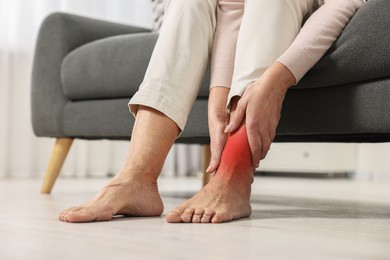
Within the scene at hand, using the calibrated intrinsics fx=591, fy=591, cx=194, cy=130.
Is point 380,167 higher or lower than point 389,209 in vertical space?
lower

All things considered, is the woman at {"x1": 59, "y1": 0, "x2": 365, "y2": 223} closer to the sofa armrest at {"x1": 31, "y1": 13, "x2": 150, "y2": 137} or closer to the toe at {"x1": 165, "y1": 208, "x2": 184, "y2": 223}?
the toe at {"x1": 165, "y1": 208, "x2": 184, "y2": 223}

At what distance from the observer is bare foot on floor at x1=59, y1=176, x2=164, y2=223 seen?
103 centimetres

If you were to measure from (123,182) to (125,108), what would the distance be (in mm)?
Answer: 625

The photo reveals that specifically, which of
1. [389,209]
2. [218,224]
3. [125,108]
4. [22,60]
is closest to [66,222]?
[218,224]

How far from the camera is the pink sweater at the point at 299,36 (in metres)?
1.13

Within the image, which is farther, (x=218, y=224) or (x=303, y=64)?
(x=303, y=64)

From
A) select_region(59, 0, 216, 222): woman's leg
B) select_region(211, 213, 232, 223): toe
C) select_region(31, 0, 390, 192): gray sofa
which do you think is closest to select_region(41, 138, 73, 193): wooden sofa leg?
select_region(31, 0, 390, 192): gray sofa

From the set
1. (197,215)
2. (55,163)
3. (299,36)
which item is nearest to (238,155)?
(197,215)

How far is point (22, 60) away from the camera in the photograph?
3.09 meters

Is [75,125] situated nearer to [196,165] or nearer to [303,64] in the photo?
[303,64]

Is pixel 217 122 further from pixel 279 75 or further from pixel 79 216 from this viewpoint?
pixel 79 216

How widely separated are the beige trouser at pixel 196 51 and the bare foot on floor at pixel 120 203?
0.15m

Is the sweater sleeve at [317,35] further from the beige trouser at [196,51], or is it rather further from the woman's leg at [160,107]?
the woman's leg at [160,107]

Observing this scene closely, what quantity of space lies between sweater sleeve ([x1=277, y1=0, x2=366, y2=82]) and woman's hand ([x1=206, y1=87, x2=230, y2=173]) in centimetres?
15
